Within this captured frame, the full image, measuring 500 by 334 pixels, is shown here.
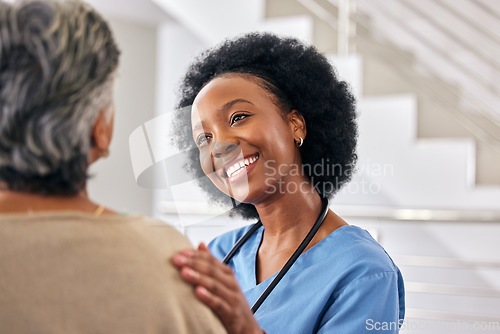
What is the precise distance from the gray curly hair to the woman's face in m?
0.42

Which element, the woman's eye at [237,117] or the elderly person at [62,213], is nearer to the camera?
the elderly person at [62,213]

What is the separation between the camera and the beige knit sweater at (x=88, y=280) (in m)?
0.46

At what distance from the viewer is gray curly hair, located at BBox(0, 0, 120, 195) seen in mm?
467

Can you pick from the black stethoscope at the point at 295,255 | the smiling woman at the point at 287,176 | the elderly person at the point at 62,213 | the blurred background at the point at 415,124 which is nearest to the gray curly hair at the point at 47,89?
the elderly person at the point at 62,213

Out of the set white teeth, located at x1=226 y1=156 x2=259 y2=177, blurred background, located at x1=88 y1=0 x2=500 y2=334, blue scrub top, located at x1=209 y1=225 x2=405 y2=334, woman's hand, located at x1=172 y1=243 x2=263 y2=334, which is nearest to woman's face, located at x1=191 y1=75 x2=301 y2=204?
white teeth, located at x1=226 y1=156 x2=259 y2=177

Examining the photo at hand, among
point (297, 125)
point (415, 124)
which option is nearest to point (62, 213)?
point (297, 125)

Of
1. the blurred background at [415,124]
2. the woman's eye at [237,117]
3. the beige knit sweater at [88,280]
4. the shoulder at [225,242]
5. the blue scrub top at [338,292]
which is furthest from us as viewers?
the blurred background at [415,124]

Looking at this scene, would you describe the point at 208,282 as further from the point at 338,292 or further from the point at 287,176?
the point at 287,176

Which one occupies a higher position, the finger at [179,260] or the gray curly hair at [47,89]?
the gray curly hair at [47,89]

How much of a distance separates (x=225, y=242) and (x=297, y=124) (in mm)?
295

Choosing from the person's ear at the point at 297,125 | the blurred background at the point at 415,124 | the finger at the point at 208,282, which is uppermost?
the finger at the point at 208,282

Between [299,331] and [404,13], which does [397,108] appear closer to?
[404,13]

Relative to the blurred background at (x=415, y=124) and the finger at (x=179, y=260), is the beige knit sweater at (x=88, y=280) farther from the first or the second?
the blurred background at (x=415, y=124)

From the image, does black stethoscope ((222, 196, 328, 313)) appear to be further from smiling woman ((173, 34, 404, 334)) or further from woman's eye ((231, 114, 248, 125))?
woman's eye ((231, 114, 248, 125))
